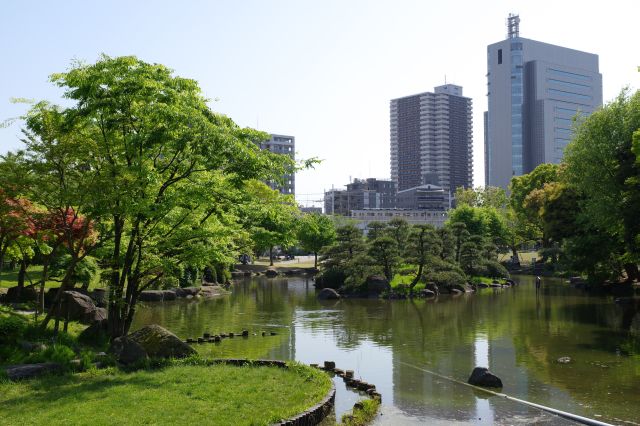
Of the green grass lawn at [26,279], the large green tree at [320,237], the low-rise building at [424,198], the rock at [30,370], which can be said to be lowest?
the rock at [30,370]

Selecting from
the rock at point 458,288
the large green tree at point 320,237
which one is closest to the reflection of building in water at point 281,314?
the large green tree at point 320,237

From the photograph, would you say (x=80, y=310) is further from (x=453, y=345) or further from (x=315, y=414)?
(x=453, y=345)

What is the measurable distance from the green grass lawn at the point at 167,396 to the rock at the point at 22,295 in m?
14.5

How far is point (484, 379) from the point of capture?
634 inches

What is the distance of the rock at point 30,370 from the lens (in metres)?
13.6

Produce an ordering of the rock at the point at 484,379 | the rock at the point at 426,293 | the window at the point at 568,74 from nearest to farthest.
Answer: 1. the rock at the point at 484,379
2. the rock at the point at 426,293
3. the window at the point at 568,74

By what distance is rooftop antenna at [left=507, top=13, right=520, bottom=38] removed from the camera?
152500 mm

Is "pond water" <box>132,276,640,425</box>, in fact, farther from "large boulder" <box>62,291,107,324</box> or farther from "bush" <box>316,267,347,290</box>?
"bush" <box>316,267,347,290</box>

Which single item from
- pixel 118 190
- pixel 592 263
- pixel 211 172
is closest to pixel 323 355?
pixel 211 172

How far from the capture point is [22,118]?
57.6 feet

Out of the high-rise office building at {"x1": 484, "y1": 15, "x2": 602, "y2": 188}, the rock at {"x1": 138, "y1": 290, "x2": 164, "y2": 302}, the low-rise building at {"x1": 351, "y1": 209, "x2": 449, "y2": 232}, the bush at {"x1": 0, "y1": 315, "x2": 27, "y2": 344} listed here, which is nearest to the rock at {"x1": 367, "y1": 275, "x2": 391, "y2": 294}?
the rock at {"x1": 138, "y1": 290, "x2": 164, "y2": 302}

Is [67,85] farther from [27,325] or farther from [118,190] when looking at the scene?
[27,325]

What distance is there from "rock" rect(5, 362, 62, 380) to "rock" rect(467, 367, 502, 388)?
35.0 ft

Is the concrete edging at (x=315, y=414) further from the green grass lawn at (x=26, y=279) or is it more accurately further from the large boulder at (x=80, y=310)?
the green grass lawn at (x=26, y=279)
